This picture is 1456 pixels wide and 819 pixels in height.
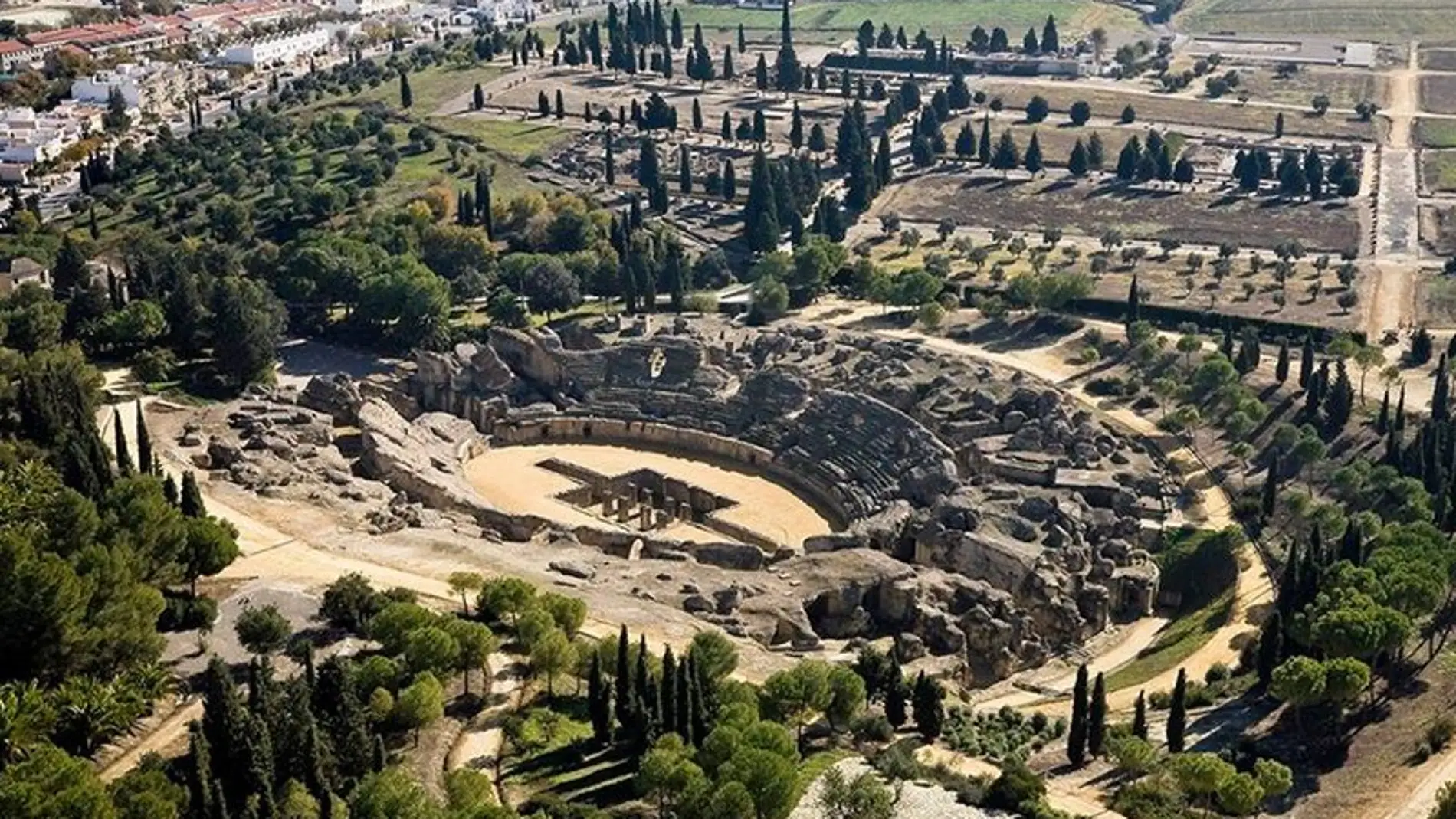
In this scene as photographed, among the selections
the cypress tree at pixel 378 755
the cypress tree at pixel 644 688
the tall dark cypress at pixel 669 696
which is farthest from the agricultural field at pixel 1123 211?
the cypress tree at pixel 378 755

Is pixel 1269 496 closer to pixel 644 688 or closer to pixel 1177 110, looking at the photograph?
pixel 644 688

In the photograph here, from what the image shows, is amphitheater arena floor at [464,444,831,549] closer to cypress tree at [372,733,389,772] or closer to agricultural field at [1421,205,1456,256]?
cypress tree at [372,733,389,772]

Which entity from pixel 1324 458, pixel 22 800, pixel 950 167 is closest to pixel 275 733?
pixel 22 800

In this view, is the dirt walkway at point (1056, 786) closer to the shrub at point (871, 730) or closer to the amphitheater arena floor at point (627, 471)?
the shrub at point (871, 730)

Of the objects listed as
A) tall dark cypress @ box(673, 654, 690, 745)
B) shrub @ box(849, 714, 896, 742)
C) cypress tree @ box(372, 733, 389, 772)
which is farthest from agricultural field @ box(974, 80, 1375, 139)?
cypress tree @ box(372, 733, 389, 772)

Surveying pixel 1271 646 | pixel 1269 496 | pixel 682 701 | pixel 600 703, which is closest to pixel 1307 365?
pixel 1269 496

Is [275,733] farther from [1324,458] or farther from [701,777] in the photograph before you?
[1324,458]
